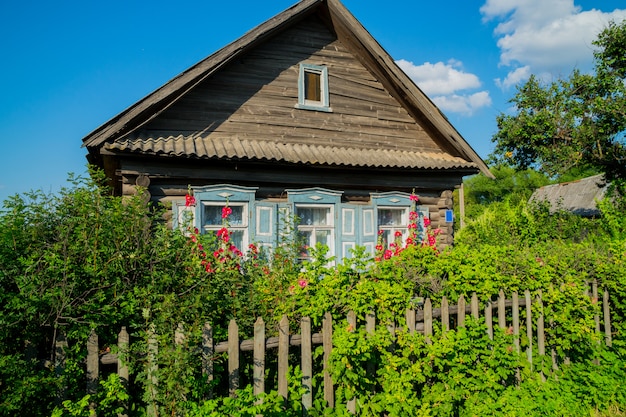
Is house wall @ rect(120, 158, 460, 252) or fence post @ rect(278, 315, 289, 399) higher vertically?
house wall @ rect(120, 158, 460, 252)

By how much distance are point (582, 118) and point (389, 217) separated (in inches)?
442

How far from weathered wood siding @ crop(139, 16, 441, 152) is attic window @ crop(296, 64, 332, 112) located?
4.9 inches

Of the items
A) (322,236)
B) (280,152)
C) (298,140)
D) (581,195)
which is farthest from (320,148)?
(581,195)

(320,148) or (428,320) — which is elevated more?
(320,148)

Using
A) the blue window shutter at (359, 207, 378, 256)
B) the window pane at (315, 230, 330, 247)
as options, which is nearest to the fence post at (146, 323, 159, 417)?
the window pane at (315, 230, 330, 247)

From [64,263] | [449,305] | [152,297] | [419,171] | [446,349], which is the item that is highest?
[419,171]

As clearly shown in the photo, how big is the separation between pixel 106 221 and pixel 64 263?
1.79 ft

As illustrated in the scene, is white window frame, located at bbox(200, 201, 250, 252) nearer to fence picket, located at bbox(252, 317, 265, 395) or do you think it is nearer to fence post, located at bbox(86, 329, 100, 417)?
fence picket, located at bbox(252, 317, 265, 395)

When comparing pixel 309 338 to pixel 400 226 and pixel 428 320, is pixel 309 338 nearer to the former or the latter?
pixel 428 320

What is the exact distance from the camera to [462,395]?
12.3 feet

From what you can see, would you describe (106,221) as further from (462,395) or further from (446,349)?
(462,395)

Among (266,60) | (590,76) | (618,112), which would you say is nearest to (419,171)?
(266,60)

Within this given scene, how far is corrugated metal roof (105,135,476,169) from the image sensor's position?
6777 mm

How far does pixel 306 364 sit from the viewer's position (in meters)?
3.38
